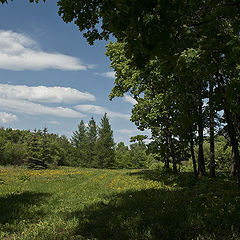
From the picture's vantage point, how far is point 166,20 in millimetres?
3039

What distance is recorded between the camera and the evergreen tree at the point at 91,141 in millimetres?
73000

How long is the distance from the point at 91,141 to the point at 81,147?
530 centimetres

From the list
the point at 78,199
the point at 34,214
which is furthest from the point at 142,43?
the point at 78,199

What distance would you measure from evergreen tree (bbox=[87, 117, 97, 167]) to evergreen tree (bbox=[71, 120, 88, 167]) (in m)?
1.31

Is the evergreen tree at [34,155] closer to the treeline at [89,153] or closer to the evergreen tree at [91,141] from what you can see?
the treeline at [89,153]

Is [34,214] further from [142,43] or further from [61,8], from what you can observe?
[142,43]

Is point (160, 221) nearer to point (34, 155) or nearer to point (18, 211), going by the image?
point (18, 211)

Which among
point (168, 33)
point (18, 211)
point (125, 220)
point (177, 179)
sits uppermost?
point (168, 33)

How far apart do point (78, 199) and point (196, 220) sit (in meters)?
6.50

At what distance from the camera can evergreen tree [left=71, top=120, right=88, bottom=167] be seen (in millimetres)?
74062

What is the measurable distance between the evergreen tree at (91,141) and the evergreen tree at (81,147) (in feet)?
4.29

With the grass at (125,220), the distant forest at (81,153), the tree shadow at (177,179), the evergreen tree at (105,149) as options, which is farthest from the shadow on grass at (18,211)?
the evergreen tree at (105,149)

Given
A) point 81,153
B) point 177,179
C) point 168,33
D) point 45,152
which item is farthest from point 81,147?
point 168,33

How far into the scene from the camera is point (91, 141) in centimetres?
7700
